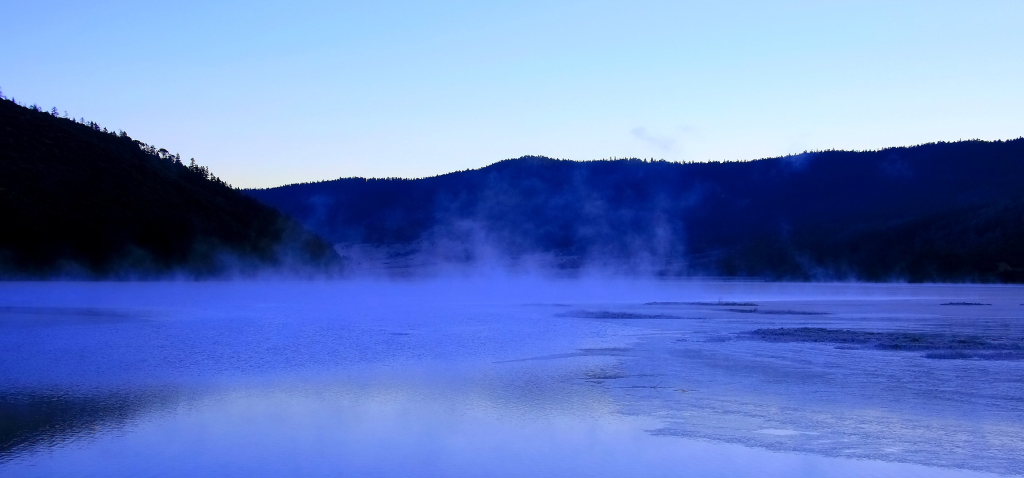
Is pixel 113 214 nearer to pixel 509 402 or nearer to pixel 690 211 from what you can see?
pixel 509 402

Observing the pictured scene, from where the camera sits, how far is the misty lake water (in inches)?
325

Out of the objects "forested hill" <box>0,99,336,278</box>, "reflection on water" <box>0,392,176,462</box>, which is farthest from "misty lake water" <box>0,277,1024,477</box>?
"forested hill" <box>0,99,336,278</box>

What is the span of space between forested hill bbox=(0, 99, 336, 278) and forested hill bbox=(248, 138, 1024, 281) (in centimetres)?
3649

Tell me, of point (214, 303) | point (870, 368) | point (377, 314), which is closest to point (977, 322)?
point (870, 368)

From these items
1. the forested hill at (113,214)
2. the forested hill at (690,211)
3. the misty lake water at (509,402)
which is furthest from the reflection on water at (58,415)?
the forested hill at (690,211)

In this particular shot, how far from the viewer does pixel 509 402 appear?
1126 centimetres

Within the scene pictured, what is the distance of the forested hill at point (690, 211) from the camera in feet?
341

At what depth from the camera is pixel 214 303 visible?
35.3m

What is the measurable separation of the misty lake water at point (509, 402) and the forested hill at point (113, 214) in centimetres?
4468

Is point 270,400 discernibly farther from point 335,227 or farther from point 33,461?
point 335,227

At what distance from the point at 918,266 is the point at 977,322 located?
70533mm

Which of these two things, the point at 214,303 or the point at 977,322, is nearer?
the point at 977,322

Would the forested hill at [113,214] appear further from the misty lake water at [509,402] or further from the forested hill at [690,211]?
the misty lake water at [509,402]

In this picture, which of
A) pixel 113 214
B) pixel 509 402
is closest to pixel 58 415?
pixel 509 402
